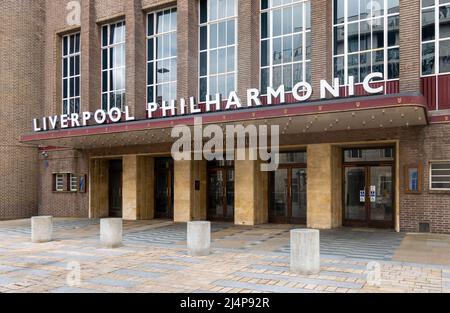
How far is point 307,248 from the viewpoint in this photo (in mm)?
8500

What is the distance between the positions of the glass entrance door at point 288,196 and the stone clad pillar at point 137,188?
6.58 m

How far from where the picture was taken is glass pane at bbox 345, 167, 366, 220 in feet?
53.4

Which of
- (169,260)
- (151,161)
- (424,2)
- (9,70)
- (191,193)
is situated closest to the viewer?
(169,260)

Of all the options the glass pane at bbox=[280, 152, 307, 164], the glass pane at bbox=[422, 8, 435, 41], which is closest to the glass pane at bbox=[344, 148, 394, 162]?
the glass pane at bbox=[280, 152, 307, 164]

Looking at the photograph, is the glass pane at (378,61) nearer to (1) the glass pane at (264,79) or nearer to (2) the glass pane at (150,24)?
(1) the glass pane at (264,79)

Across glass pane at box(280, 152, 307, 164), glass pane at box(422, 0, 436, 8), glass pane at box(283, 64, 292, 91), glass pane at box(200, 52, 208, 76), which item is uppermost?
glass pane at box(422, 0, 436, 8)

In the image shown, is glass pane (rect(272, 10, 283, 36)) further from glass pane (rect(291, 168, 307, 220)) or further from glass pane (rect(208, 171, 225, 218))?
glass pane (rect(208, 171, 225, 218))

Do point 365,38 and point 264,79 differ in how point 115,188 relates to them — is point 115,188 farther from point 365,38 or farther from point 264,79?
point 365,38

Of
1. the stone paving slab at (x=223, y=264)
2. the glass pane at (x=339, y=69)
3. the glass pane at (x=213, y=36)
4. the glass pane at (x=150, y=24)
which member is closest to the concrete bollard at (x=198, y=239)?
the stone paving slab at (x=223, y=264)

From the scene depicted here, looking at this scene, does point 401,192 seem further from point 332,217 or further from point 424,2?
point 424,2

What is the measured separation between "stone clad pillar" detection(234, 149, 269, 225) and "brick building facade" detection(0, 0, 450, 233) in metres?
0.06

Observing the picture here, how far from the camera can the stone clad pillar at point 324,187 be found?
1595 cm
